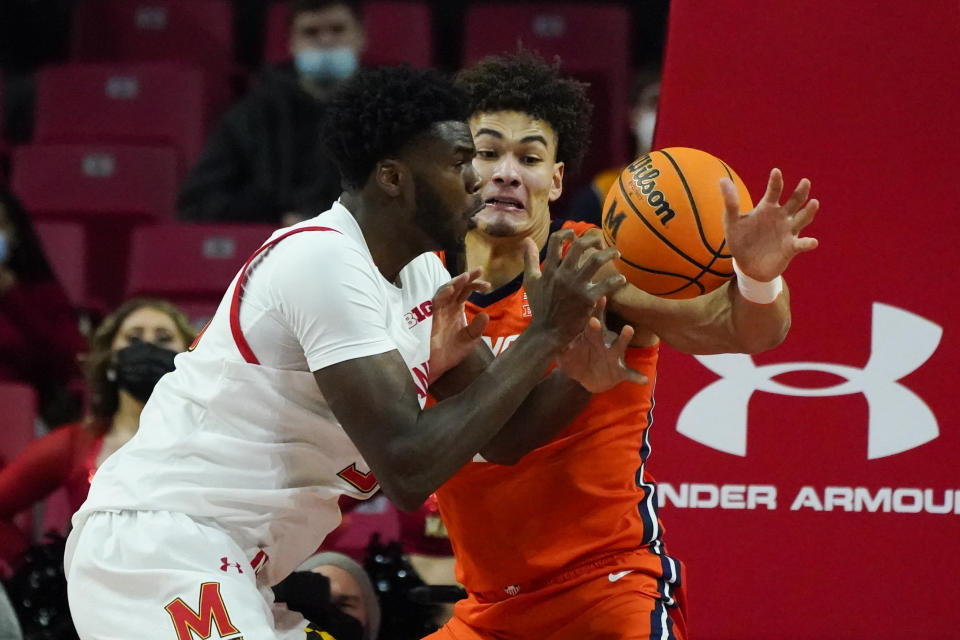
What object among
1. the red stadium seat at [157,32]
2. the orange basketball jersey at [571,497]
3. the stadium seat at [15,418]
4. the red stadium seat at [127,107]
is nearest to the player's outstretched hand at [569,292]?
the orange basketball jersey at [571,497]

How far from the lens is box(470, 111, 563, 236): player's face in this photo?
3496 millimetres

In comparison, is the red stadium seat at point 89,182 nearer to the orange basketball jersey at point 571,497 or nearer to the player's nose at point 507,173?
the player's nose at point 507,173

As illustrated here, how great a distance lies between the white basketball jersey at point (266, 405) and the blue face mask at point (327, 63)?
381cm

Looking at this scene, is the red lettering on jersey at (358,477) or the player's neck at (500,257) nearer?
the red lettering on jersey at (358,477)

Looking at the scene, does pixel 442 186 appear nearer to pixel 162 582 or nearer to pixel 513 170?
pixel 513 170

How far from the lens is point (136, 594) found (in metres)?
2.70

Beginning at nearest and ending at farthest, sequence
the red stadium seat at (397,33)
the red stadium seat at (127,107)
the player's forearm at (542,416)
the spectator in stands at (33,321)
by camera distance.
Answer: the player's forearm at (542,416), the spectator in stands at (33,321), the red stadium seat at (127,107), the red stadium seat at (397,33)

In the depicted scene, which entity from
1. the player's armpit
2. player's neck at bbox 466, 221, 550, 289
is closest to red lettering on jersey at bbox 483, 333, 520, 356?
player's neck at bbox 466, 221, 550, 289

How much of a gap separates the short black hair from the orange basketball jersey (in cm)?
369

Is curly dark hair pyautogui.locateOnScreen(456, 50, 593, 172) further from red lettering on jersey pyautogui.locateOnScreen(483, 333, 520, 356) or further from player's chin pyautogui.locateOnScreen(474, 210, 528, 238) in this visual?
red lettering on jersey pyautogui.locateOnScreen(483, 333, 520, 356)

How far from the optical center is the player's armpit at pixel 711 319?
9.76 ft

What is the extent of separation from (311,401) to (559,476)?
0.76 meters

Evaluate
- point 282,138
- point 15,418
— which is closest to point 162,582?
point 15,418

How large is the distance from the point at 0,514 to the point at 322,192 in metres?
2.18
